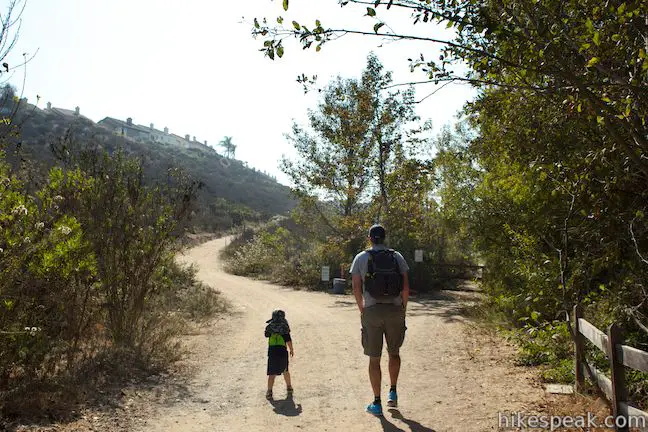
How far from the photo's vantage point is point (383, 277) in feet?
17.9

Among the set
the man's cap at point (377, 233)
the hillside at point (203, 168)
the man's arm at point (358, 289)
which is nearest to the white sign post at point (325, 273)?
the man's cap at point (377, 233)

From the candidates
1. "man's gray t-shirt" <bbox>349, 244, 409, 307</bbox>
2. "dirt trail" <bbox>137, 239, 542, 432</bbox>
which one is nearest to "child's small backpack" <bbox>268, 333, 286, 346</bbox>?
"dirt trail" <bbox>137, 239, 542, 432</bbox>

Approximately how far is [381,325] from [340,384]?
6.30 ft

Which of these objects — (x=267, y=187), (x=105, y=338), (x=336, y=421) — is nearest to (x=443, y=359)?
(x=336, y=421)

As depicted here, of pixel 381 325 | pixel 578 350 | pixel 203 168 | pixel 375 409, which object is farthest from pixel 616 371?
pixel 203 168

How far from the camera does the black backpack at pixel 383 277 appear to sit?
5438 millimetres

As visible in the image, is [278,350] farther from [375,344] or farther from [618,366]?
[618,366]

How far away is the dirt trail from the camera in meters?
5.50

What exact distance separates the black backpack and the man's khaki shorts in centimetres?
12

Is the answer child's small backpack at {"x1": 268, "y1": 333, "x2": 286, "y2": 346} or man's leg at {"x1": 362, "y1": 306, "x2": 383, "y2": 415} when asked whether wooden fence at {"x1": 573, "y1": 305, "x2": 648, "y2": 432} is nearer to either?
man's leg at {"x1": 362, "y1": 306, "x2": 383, "y2": 415}

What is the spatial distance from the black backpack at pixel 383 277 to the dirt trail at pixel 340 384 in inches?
51.0

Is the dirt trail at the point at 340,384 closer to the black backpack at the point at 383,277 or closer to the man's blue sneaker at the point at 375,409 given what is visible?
the man's blue sneaker at the point at 375,409

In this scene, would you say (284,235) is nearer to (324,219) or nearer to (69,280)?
(324,219)

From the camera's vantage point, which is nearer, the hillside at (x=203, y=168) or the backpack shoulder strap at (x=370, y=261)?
the backpack shoulder strap at (x=370, y=261)
